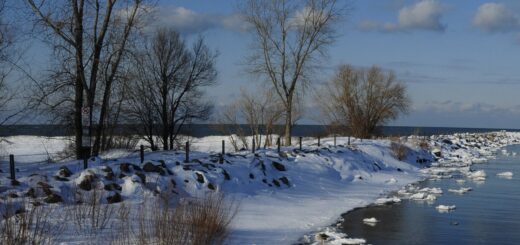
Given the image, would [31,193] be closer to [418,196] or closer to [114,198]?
[114,198]

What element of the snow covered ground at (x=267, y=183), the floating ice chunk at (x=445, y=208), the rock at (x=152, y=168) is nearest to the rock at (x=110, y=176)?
the snow covered ground at (x=267, y=183)

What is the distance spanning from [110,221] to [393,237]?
563cm

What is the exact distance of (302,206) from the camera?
15148mm

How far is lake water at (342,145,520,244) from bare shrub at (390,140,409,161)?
36.0 ft

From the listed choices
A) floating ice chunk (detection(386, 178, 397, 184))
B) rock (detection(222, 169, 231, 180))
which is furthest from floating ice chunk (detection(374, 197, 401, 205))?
floating ice chunk (detection(386, 178, 397, 184))

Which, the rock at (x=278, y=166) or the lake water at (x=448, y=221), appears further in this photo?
the rock at (x=278, y=166)

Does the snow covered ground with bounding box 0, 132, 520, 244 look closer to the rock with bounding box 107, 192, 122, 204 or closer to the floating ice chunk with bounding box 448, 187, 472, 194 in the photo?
the rock with bounding box 107, 192, 122, 204

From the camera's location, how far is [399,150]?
101 feet

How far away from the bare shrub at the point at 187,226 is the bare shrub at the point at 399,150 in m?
22.5

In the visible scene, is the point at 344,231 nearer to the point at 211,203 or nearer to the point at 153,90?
the point at 211,203

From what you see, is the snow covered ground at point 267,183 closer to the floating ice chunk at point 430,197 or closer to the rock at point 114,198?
the floating ice chunk at point 430,197

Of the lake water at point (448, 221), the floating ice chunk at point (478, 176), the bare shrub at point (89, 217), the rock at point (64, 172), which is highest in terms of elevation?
the rock at point (64, 172)

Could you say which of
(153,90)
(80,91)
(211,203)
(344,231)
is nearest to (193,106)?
(153,90)

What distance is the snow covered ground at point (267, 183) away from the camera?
37.7ft
